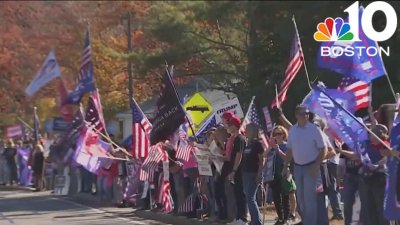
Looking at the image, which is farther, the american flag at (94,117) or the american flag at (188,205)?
the american flag at (94,117)

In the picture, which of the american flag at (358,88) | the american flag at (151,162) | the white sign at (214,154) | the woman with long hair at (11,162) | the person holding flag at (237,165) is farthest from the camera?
the woman with long hair at (11,162)

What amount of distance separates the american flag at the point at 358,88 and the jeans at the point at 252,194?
2423 mm

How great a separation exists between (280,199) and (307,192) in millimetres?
2156

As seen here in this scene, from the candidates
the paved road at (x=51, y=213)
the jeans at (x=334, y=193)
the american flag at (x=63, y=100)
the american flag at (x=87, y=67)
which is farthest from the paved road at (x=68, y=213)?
the american flag at (x=87, y=67)

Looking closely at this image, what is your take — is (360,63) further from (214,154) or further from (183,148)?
(183,148)

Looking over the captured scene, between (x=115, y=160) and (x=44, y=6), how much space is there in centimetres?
3353

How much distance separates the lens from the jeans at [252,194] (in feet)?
41.1

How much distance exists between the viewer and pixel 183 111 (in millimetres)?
14984

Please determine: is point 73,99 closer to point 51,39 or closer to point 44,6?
point 51,39

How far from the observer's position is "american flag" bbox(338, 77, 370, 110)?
1083 cm

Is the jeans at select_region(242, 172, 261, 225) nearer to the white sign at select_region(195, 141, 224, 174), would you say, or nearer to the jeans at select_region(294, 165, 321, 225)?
the white sign at select_region(195, 141, 224, 174)

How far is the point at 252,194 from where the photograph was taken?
12.7 m

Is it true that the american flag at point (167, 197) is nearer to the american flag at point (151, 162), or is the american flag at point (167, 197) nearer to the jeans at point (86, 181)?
the american flag at point (151, 162)

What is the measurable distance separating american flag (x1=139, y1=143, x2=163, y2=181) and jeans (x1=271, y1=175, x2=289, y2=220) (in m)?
3.61
